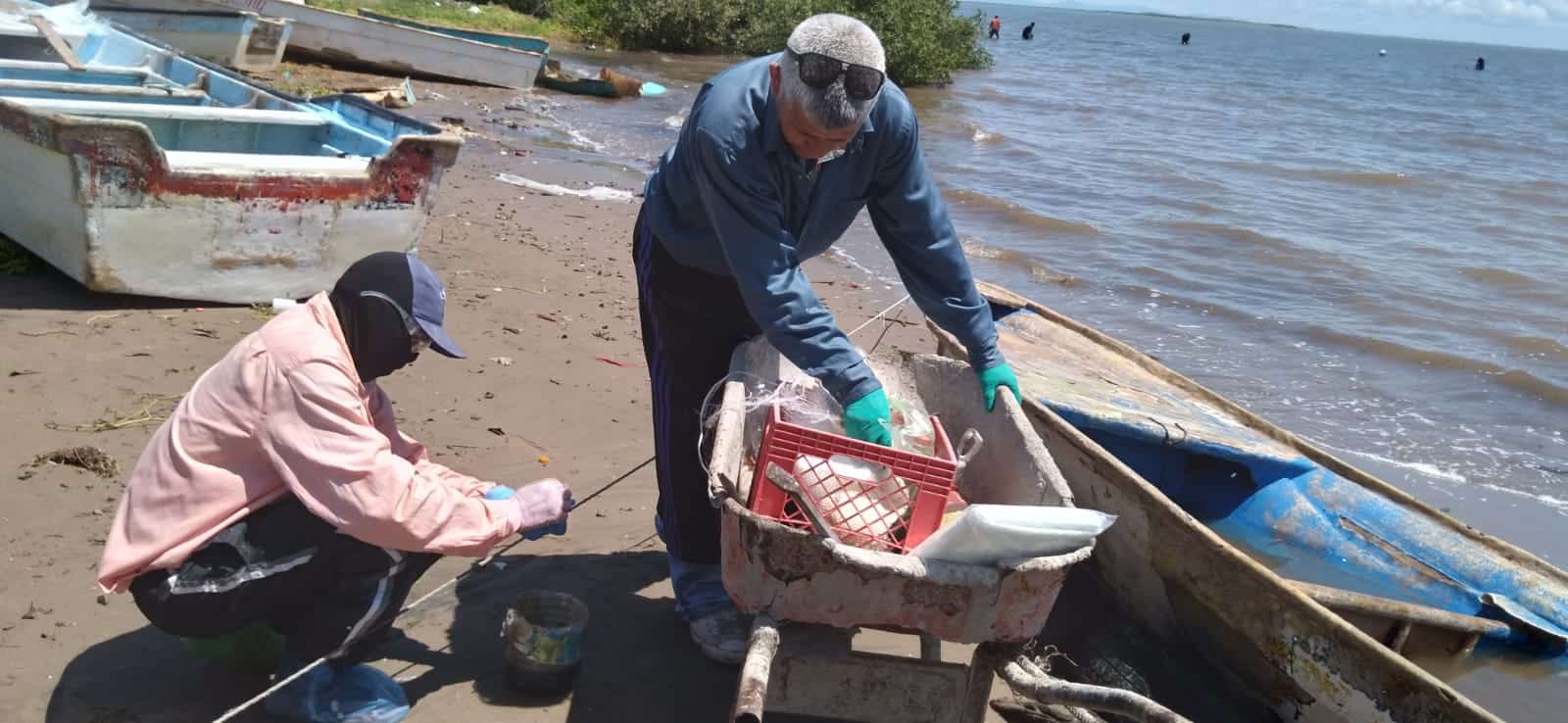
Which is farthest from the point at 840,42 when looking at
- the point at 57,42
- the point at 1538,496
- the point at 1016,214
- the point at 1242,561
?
the point at 1016,214

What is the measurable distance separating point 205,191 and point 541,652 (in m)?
3.57

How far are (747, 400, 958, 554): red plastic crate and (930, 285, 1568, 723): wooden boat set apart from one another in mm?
1220

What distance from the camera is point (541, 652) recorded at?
345cm

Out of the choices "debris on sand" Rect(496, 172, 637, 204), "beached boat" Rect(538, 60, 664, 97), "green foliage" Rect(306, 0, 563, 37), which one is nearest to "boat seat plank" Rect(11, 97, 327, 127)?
"debris on sand" Rect(496, 172, 637, 204)

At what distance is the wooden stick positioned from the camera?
8438mm

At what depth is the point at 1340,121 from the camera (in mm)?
28922

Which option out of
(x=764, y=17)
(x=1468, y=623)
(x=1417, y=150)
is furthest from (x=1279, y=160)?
(x=1468, y=623)

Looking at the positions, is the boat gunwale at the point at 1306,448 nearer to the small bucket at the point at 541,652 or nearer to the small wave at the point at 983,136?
the small bucket at the point at 541,652

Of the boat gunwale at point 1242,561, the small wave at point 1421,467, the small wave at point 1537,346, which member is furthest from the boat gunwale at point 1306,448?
the small wave at point 1537,346

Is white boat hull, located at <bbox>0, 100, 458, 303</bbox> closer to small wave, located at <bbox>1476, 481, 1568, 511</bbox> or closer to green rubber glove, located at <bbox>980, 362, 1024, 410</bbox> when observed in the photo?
green rubber glove, located at <bbox>980, 362, 1024, 410</bbox>

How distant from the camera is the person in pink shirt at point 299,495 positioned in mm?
2840

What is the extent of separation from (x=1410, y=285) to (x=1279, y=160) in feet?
28.2

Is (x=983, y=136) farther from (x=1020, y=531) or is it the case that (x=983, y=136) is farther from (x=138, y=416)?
(x=1020, y=531)

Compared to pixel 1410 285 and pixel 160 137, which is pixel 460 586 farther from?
pixel 1410 285
